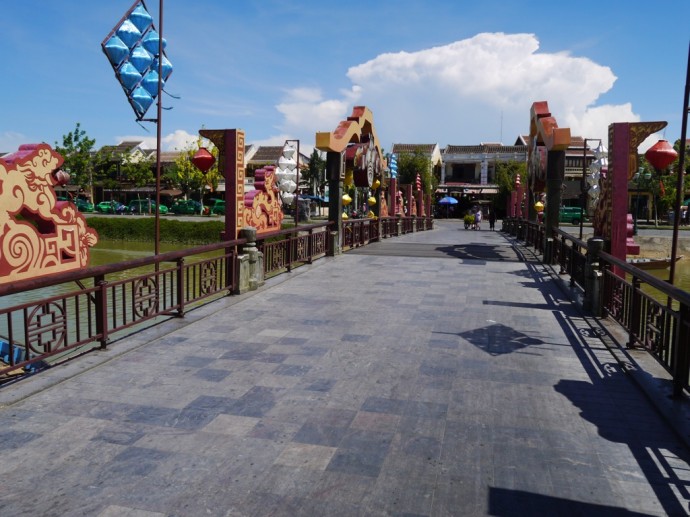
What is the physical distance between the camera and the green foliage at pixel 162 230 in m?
33.6

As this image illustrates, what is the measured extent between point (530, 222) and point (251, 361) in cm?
1650

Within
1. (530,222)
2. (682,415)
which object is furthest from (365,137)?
(682,415)

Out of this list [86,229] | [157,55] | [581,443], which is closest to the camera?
[581,443]

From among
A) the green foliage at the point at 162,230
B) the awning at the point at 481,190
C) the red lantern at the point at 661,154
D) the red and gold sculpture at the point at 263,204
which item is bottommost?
the green foliage at the point at 162,230

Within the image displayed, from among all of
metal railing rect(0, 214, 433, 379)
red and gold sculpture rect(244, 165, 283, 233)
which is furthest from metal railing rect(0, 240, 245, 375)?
red and gold sculpture rect(244, 165, 283, 233)

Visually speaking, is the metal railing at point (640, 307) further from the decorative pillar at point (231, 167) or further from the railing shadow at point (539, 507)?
the decorative pillar at point (231, 167)

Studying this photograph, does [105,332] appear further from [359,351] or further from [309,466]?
[309,466]

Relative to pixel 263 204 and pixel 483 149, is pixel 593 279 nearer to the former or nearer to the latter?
pixel 263 204

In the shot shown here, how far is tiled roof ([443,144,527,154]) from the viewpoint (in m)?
58.2

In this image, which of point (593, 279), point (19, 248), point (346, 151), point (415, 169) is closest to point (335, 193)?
point (346, 151)

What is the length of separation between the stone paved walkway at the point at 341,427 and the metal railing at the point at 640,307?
39 centimetres

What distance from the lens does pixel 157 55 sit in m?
9.73

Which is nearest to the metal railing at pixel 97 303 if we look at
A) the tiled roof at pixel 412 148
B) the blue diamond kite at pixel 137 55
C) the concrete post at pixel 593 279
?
the blue diamond kite at pixel 137 55

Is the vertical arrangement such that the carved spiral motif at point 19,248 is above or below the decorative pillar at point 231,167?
below
